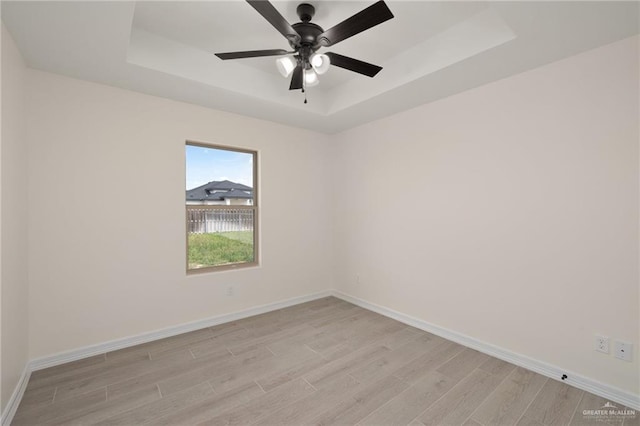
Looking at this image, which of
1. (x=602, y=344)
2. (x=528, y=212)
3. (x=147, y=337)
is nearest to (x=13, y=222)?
(x=147, y=337)

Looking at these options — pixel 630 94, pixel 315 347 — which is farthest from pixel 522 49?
pixel 315 347

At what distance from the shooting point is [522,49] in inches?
84.5

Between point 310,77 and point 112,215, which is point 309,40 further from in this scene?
point 112,215

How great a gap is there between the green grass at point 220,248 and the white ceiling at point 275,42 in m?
1.55

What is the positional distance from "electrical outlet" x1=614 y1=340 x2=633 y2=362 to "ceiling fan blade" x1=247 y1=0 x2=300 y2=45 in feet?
10.2

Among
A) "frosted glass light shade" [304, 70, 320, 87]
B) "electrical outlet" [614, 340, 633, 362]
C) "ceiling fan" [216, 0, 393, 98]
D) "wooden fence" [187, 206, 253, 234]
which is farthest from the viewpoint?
"wooden fence" [187, 206, 253, 234]

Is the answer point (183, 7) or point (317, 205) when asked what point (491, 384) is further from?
point (183, 7)

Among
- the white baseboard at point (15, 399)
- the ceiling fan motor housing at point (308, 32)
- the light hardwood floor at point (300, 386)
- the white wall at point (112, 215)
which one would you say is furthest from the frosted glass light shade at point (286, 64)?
the white baseboard at point (15, 399)

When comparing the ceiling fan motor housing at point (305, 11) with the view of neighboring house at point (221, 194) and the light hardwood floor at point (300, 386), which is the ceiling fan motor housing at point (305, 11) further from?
the light hardwood floor at point (300, 386)

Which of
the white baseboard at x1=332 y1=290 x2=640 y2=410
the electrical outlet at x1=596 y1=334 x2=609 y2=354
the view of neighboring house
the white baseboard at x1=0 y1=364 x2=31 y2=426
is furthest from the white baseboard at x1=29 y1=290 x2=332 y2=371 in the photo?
the electrical outlet at x1=596 y1=334 x2=609 y2=354

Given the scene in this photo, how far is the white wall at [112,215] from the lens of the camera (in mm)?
2473

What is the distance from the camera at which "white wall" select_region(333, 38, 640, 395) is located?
2.05 metres

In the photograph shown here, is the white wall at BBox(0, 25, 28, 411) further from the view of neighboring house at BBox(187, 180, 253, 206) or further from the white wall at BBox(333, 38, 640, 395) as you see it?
the white wall at BBox(333, 38, 640, 395)

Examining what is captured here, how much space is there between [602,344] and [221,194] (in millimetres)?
3801
